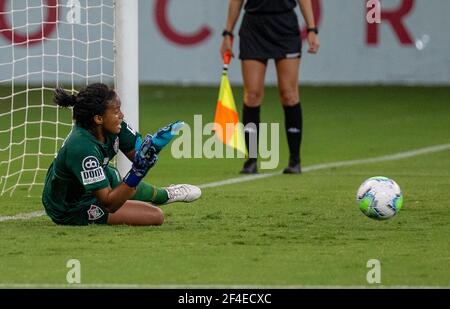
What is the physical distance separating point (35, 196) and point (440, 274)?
159 inches

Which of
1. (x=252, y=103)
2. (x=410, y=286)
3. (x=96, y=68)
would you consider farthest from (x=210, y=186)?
(x=96, y=68)

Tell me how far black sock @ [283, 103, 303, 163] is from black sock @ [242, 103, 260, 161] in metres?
0.26

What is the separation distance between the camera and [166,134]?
7.30 meters

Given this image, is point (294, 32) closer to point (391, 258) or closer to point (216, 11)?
point (391, 258)

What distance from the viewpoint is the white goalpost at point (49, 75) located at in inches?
375

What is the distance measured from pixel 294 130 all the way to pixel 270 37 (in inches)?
31.0

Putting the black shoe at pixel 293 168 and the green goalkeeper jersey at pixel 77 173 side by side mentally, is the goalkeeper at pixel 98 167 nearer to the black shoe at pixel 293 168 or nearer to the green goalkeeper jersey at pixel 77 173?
the green goalkeeper jersey at pixel 77 173

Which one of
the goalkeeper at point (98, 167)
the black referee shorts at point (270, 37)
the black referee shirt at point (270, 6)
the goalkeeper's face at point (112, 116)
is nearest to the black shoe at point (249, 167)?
the black referee shorts at point (270, 37)

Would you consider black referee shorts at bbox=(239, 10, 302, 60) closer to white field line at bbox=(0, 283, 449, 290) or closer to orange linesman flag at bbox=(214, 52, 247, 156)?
orange linesman flag at bbox=(214, 52, 247, 156)

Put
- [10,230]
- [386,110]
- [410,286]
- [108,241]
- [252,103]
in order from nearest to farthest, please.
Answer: [410,286], [108,241], [10,230], [252,103], [386,110]

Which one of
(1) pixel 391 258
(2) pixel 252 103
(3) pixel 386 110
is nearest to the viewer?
(1) pixel 391 258

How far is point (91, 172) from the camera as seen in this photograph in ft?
24.7

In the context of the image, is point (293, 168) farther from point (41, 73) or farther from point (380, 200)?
point (41, 73)

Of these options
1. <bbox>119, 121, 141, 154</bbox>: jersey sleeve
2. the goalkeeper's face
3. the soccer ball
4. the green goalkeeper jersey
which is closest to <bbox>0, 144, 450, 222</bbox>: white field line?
the green goalkeeper jersey
